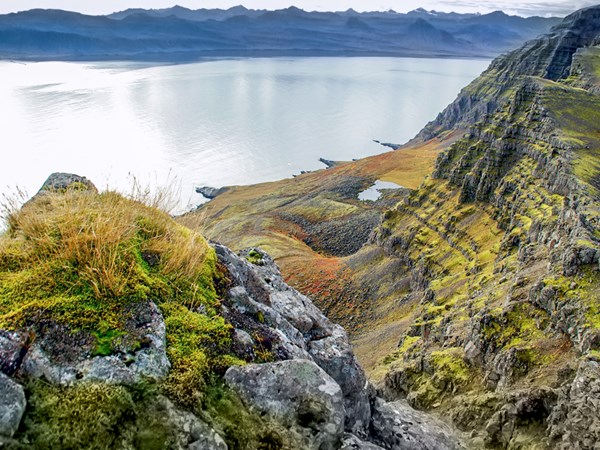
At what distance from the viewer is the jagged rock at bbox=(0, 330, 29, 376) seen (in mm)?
6395

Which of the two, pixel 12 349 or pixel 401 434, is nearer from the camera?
pixel 12 349

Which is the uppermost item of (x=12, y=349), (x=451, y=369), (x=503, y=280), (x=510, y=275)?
(x=12, y=349)

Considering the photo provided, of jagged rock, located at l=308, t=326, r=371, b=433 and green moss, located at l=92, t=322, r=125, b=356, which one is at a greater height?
green moss, located at l=92, t=322, r=125, b=356

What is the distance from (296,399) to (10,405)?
4.30m

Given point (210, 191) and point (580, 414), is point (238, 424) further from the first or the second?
point (210, 191)

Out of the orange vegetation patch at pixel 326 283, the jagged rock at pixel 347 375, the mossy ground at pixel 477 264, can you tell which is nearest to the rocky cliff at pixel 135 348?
the jagged rock at pixel 347 375

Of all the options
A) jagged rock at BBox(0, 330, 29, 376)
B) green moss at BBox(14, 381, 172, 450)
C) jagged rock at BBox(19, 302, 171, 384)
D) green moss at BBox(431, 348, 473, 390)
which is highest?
jagged rock at BBox(0, 330, 29, 376)

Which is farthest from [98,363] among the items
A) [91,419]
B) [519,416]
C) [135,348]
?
[519,416]

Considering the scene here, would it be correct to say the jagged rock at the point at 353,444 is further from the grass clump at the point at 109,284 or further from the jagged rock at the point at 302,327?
the grass clump at the point at 109,284

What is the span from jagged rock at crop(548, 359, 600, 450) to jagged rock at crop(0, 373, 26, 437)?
51.0ft

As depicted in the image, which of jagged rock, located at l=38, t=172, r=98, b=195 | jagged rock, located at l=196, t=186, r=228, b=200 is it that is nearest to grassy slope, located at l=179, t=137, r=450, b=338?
jagged rock, located at l=196, t=186, r=228, b=200

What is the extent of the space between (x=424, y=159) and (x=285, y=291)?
440ft

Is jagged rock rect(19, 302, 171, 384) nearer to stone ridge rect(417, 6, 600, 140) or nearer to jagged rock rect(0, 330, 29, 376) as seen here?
jagged rock rect(0, 330, 29, 376)

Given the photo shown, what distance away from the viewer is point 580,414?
14.7 m
